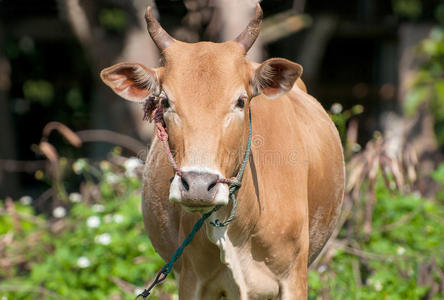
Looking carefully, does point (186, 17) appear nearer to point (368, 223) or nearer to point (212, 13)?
point (212, 13)

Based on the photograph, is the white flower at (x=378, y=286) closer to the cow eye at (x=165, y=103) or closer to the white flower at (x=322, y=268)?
the white flower at (x=322, y=268)

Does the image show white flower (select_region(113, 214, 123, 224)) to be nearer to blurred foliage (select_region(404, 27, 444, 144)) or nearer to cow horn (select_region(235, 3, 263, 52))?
cow horn (select_region(235, 3, 263, 52))

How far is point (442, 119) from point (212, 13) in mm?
3869

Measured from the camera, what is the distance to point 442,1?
1033 cm

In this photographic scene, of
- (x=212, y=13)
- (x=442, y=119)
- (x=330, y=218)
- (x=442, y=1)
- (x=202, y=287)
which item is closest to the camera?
(x=202, y=287)

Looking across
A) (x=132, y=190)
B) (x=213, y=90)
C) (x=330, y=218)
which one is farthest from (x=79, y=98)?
(x=213, y=90)

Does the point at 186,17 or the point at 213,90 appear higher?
the point at 213,90

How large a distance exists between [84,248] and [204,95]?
10.6 feet

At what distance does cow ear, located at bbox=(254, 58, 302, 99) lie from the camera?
11.1 feet

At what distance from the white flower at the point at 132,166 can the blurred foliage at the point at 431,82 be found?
4494mm

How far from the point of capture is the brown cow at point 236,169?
122 inches

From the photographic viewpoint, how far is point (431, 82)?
9383 mm

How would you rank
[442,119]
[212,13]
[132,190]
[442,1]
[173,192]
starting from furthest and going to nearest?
[442,1] < [442,119] < [212,13] < [132,190] < [173,192]

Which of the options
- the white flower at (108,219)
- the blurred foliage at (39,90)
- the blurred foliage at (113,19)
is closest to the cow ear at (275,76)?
the white flower at (108,219)
